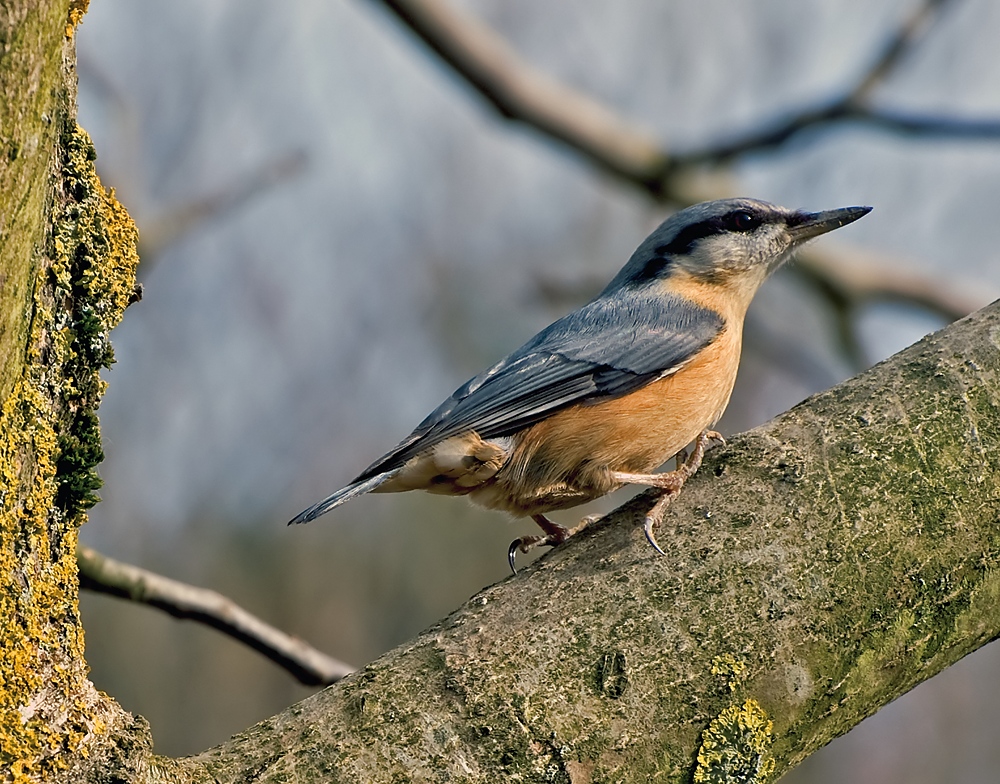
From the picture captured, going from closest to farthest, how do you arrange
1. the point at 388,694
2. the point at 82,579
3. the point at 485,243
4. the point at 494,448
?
the point at 388,694
the point at 82,579
the point at 494,448
the point at 485,243

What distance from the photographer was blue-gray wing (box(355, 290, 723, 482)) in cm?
323

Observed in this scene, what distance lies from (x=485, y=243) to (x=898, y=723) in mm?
7156

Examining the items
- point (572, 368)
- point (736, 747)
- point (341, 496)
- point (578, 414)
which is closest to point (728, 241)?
point (572, 368)

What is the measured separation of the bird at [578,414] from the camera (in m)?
3.12

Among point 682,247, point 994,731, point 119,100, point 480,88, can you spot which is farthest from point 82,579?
point 994,731

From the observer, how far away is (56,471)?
4.92 feet

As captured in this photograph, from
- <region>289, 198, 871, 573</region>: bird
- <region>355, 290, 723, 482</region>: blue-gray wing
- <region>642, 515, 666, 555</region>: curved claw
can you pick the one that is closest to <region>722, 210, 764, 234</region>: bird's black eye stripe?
<region>289, 198, 871, 573</region>: bird

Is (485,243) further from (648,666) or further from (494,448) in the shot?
(648,666)

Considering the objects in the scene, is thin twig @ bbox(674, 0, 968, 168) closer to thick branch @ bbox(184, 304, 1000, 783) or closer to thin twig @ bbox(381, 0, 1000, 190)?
thin twig @ bbox(381, 0, 1000, 190)

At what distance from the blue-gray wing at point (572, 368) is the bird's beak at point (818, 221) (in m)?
0.52

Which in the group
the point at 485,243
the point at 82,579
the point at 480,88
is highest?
the point at 485,243

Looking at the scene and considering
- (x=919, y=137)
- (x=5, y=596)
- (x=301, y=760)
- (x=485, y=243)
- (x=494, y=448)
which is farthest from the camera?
(x=485, y=243)

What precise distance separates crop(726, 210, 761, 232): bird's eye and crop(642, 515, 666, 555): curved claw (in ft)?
7.12

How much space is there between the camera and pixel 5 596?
4.62ft
